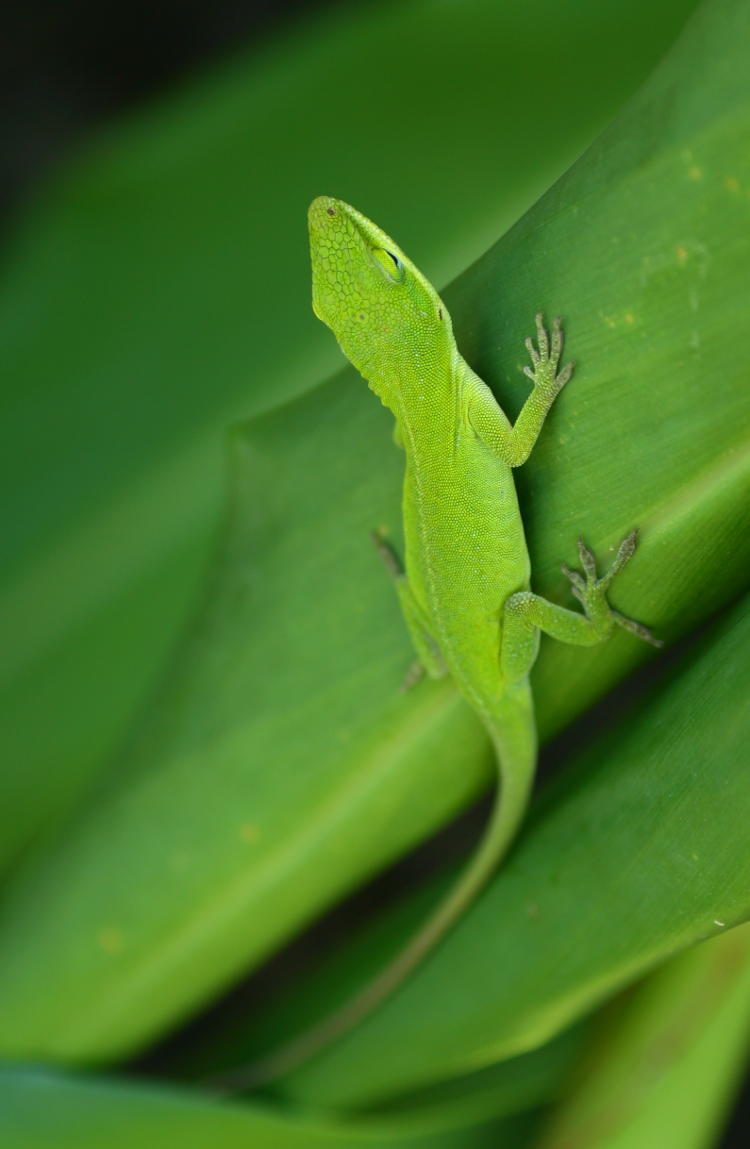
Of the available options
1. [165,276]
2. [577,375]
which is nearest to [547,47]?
[165,276]

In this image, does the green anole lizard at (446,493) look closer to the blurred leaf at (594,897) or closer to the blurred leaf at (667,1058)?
the blurred leaf at (594,897)

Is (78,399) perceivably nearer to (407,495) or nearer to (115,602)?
(115,602)

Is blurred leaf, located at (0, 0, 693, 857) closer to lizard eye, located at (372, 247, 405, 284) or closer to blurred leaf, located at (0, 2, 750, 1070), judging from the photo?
blurred leaf, located at (0, 2, 750, 1070)

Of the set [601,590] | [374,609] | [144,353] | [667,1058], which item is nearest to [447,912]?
[667,1058]

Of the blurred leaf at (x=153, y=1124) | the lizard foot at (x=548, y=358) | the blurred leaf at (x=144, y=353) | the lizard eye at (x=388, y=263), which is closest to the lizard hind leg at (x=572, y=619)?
the lizard foot at (x=548, y=358)

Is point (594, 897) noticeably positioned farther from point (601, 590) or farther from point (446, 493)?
point (446, 493)

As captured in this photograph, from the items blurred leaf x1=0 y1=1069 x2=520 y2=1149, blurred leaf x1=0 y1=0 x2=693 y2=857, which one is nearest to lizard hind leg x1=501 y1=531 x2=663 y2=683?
blurred leaf x1=0 y1=1069 x2=520 y2=1149
